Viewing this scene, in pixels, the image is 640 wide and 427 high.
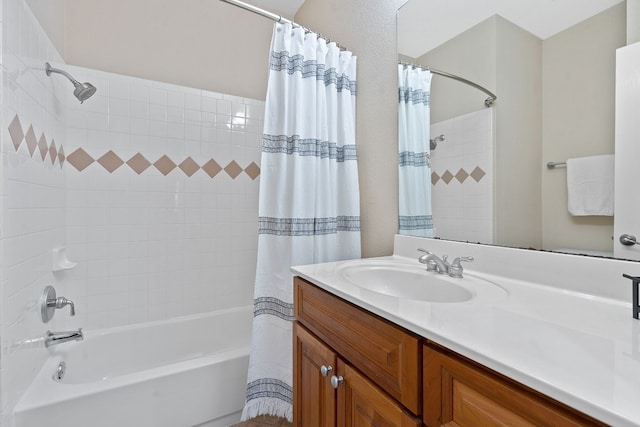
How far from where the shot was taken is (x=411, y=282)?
45.4 inches

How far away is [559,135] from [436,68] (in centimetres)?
62

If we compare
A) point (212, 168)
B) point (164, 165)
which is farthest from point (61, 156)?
point (212, 168)

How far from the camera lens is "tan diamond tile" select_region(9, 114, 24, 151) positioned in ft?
3.51

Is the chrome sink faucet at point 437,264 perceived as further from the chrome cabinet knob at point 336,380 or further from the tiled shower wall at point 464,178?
the chrome cabinet knob at point 336,380

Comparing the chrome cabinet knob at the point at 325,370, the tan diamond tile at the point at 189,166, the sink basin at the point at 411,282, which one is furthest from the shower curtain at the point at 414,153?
the tan diamond tile at the point at 189,166

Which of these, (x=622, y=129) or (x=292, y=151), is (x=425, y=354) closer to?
(x=622, y=129)

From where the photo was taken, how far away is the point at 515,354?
0.50m

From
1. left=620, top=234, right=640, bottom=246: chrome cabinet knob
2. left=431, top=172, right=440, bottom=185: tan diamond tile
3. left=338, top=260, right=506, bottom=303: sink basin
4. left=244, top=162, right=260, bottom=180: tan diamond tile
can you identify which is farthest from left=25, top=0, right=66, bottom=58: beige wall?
left=620, top=234, right=640, bottom=246: chrome cabinet knob

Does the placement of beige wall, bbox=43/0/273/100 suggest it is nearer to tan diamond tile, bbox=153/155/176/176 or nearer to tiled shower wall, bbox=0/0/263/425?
tiled shower wall, bbox=0/0/263/425

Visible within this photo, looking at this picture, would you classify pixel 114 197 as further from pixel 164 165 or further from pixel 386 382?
pixel 386 382

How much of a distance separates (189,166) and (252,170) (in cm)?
45

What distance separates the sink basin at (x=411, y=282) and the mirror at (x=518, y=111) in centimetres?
23

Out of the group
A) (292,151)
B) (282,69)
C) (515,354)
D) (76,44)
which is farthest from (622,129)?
(76,44)

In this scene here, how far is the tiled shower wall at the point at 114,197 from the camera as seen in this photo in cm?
111
